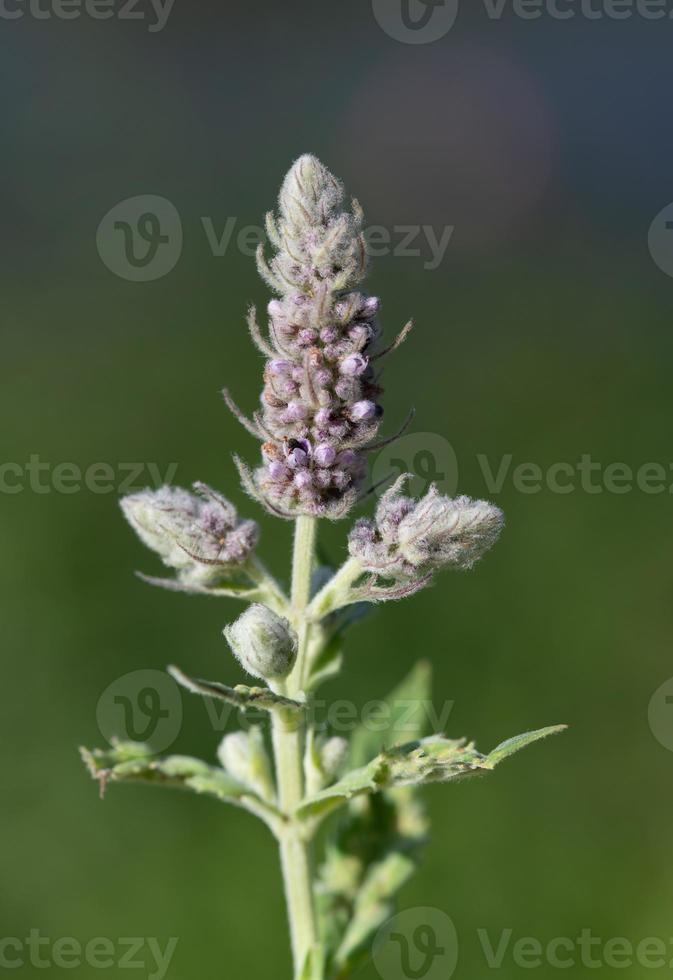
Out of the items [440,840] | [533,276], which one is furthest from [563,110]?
[440,840]

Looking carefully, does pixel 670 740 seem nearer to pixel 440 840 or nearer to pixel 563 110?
pixel 440 840

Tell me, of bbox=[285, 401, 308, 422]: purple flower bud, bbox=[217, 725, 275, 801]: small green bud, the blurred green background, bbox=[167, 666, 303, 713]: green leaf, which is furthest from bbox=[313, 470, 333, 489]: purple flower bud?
the blurred green background

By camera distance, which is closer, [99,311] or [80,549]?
[80,549]

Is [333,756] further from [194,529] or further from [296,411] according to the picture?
[296,411]

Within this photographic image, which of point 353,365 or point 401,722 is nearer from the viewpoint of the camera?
point 353,365

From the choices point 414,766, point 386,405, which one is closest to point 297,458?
point 414,766

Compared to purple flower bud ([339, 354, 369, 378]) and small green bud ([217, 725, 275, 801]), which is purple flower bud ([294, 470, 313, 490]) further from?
small green bud ([217, 725, 275, 801])
